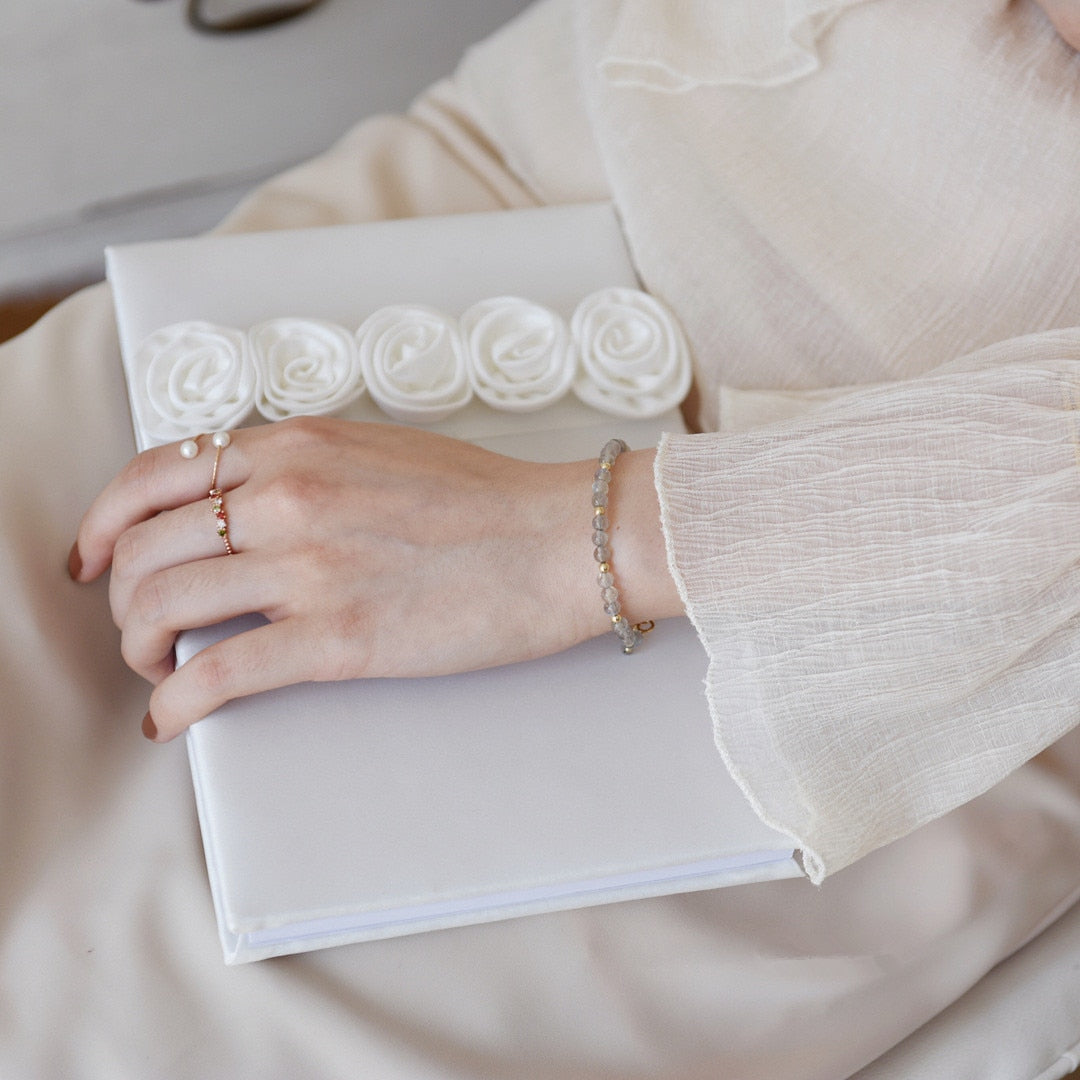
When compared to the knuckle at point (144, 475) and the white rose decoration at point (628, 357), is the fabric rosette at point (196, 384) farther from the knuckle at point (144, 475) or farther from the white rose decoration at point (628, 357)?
→ the white rose decoration at point (628, 357)

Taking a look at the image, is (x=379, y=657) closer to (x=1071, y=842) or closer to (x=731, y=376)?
(x=731, y=376)

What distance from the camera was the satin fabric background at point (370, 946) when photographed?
0.58 meters

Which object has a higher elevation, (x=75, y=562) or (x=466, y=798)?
(x=75, y=562)

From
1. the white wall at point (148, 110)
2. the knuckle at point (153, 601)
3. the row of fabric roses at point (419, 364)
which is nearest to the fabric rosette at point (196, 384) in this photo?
the row of fabric roses at point (419, 364)

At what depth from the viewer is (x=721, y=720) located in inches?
23.3

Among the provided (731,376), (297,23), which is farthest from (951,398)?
(297,23)

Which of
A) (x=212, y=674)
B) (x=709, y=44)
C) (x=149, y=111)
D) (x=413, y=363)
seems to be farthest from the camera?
(x=149, y=111)

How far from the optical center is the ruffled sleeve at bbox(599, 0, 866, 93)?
0.77 metres

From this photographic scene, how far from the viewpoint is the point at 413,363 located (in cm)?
68

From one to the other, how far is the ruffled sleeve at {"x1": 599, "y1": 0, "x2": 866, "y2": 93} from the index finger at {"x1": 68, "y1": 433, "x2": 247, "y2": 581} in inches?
16.9

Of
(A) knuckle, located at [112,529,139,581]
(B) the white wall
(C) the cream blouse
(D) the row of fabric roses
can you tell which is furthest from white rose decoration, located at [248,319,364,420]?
(B) the white wall

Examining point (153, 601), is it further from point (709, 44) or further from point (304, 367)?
point (709, 44)

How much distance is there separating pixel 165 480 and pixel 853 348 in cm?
46

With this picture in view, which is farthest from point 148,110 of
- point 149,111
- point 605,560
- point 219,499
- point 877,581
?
point 877,581
